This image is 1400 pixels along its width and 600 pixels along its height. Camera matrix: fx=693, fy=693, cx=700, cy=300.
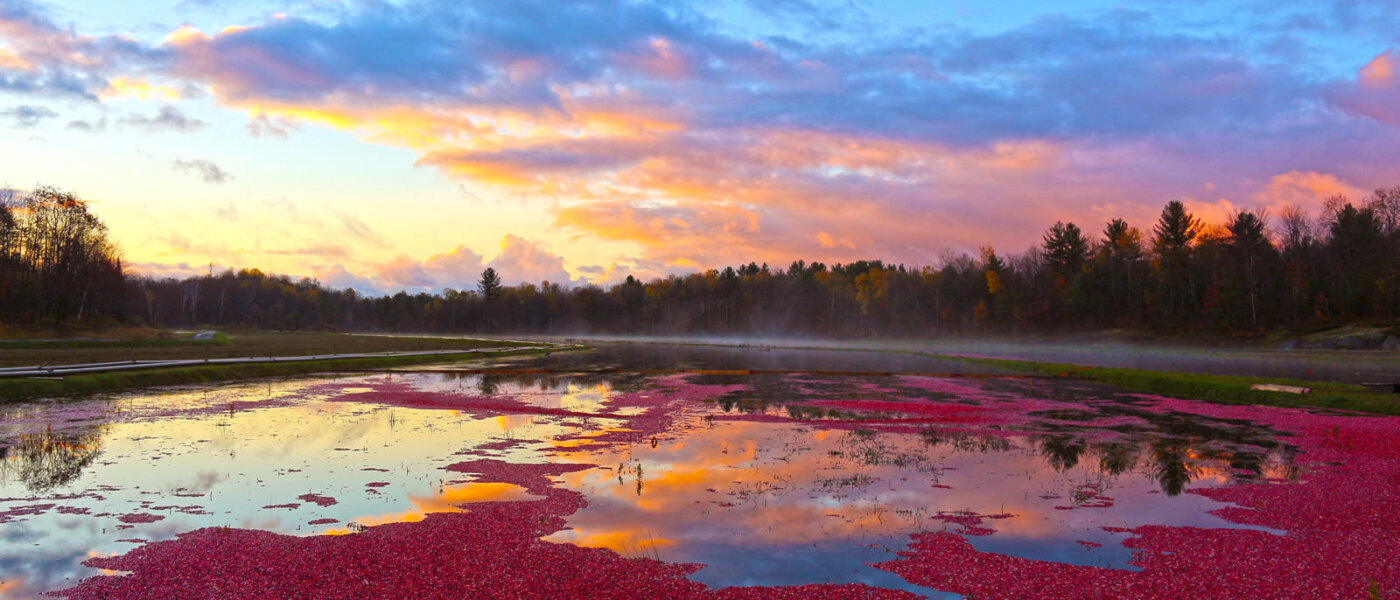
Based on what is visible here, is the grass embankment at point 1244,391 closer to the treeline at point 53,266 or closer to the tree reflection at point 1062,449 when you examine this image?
the tree reflection at point 1062,449

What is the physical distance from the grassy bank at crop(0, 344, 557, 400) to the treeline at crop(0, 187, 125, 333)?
155 feet

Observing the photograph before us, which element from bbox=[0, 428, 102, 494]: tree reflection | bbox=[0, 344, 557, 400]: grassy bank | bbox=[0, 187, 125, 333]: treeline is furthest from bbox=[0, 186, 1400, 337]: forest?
bbox=[0, 428, 102, 494]: tree reflection

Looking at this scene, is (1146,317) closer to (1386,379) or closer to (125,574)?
(1386,379)

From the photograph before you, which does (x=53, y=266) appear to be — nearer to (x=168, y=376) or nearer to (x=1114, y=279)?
(x=168, y=376)

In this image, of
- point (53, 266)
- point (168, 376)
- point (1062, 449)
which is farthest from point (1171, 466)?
point (53, 266)

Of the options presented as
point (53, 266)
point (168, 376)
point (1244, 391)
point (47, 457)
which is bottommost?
point (47, 457)

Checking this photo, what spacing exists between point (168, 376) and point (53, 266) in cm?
6766

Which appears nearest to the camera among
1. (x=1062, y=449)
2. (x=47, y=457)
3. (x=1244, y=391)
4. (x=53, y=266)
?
(x=47, y=457)

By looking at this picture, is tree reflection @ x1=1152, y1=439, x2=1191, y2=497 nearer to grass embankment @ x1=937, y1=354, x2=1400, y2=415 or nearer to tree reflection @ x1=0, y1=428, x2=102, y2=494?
grass embankment @ x1=937, y1=354, x2=1400, y2=415

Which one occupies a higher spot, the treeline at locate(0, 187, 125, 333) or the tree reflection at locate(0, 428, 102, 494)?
the treeline at locate(0, 187, 125, 333)

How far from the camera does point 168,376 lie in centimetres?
4144

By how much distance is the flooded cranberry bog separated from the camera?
1028 cm

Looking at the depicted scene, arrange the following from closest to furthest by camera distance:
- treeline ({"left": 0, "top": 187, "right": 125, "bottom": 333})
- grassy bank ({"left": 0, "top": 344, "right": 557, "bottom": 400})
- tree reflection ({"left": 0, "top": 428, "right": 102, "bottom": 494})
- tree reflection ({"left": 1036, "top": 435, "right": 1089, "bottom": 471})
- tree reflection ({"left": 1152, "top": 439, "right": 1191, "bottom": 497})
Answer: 1. tree reflection ({"left": 0, "top": 428, "right": 102, "bottom": 494})
2. tree reflection ({"left": 1152, "top": 439, "right": 1191, "bottom": 497})
3. tree reflection ({"left": 1036, "top": 435, "right": 1089, "bottom": 471})
4. grassy bank ({"left": 0, "top": 344, "right": 557, "bottom": 400})
5. treeline ({"left": 0, "top": 187, "right": 125, "bottom": 333})

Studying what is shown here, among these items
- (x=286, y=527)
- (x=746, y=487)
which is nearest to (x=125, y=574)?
(x=286, y=527)
